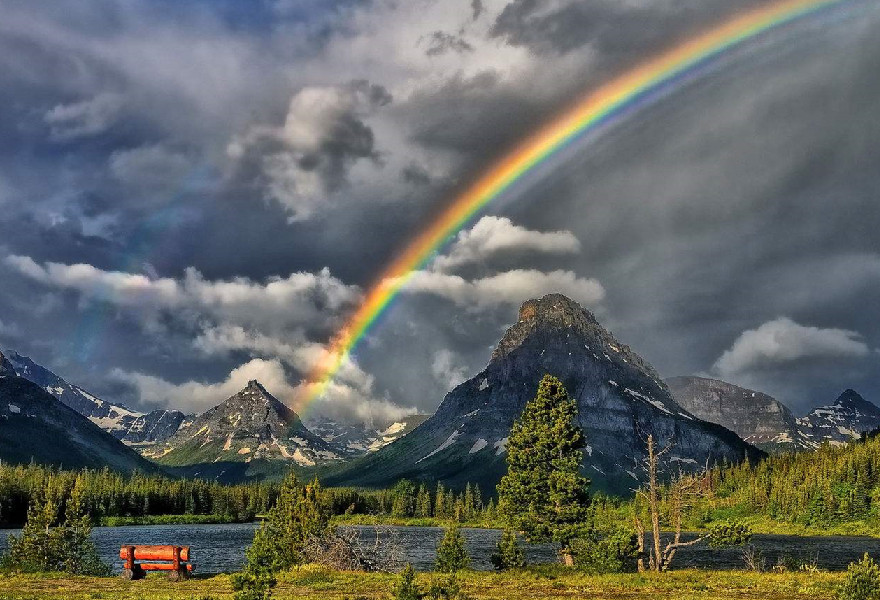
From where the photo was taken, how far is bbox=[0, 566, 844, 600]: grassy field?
42750 mm

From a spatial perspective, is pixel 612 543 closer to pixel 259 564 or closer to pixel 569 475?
pixel 569 475

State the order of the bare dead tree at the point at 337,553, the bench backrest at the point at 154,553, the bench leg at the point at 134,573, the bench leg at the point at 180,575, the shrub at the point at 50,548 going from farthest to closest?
the bare dead tree at the point at 337,553 → the shrub at the point at 50,548 → the bench leg at the point at 134,573 → the bench backrest at the point at 154,553 → the bench leg at the point at 180,575

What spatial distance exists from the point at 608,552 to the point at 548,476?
33.2ft

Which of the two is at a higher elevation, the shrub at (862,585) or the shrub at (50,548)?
the shrub at (862,585)

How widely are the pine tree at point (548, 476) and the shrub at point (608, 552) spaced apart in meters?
2.06

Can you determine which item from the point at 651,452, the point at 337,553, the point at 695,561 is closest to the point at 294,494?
the point at 337,553

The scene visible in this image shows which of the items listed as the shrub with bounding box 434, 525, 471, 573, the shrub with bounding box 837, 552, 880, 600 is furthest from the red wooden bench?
the shrub with bounding box 837, 552, 880, 600

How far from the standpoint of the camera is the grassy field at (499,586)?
42.8m

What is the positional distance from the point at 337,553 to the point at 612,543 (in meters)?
24.7

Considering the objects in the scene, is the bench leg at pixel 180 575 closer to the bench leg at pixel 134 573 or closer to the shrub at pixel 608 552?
the bench leg at pixel 134 573

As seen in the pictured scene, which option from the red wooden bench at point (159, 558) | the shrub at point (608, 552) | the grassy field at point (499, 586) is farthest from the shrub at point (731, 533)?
the red wooden bench at point (159, 558)

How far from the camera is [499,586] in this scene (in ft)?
161

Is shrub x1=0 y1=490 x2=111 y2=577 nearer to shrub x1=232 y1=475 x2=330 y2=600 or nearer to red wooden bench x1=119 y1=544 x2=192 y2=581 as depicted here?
red wooden bench x1=119 y1=544 x2=192 y2=581

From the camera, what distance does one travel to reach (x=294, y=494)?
69.2 metres
